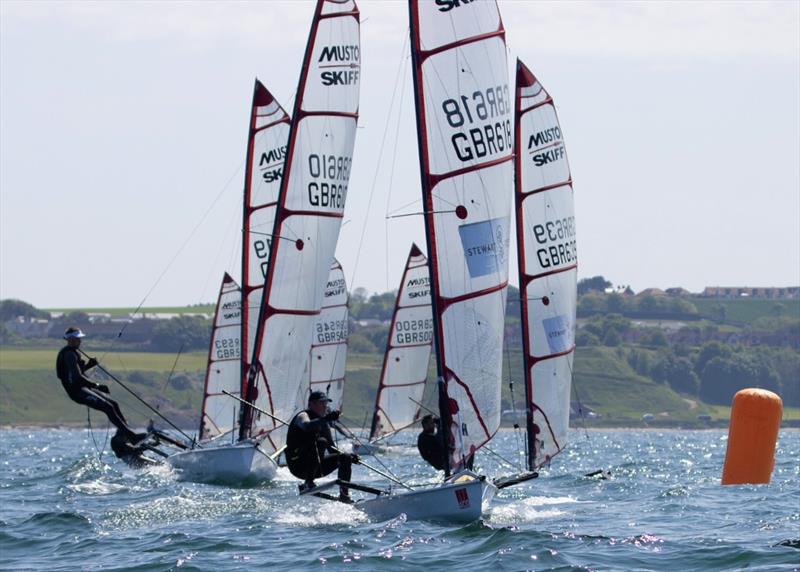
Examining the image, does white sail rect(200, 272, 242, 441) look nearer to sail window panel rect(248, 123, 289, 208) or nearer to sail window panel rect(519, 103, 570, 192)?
sail window panel rect(248, 123, 289, 208)

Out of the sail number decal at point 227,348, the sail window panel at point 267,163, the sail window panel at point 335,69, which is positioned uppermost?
the sail window panel at point 335,69

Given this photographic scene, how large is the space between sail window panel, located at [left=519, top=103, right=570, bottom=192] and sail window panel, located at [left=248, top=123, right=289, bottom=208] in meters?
7.27

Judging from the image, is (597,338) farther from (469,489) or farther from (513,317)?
(469,489)

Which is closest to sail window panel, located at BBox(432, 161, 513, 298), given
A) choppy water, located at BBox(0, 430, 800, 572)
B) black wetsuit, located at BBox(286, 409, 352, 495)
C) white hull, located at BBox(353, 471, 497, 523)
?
black wetsuit, located at BBox(286, 409, 352, 495)

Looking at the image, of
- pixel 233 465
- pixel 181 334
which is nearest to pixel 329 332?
pixel 233 465

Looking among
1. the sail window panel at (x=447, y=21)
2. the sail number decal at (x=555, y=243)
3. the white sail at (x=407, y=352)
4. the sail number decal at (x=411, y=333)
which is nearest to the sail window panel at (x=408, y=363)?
the white sail at (x=407, y=352)

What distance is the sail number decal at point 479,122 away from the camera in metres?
20.8

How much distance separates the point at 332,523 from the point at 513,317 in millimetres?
120928

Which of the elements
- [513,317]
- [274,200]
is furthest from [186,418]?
[274,200]

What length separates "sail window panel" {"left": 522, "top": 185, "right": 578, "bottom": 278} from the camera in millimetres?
26234

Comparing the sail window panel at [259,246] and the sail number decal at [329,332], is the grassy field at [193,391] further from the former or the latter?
the sail window panel at [259,246]

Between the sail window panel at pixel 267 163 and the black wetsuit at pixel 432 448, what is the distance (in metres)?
9.14

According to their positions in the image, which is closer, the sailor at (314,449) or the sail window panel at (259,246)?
the sailor at (314,449)

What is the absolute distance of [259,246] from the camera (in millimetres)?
32344
